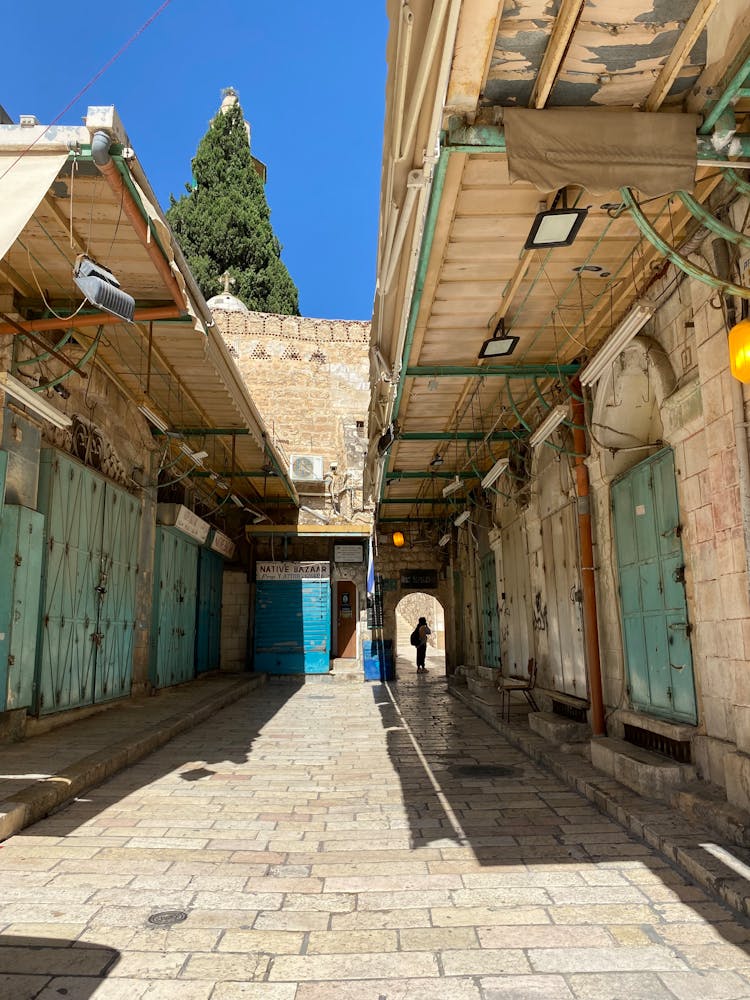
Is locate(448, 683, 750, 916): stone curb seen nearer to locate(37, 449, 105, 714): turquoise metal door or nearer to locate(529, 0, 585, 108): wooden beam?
locate(529, 0, 585, 108): wooden beam

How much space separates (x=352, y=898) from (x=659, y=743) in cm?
338

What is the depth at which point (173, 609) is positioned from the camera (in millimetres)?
13016

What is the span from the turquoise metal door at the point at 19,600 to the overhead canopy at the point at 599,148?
5.60 meters

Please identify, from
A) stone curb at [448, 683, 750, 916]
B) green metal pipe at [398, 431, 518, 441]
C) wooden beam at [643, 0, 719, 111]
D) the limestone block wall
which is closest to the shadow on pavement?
stone curb at [448, 683, 750, 916]

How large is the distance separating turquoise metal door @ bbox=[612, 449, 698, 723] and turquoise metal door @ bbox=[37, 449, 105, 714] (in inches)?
240

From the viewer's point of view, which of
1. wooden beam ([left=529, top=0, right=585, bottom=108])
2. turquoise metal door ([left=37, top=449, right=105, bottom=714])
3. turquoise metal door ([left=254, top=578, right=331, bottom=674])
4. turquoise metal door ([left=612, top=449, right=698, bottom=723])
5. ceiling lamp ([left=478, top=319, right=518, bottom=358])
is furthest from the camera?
turquoise metal door ([left=254, top=578, right=331, bottom=674])

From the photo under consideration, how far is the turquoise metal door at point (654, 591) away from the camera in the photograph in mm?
5551

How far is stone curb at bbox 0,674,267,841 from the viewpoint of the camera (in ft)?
15.5

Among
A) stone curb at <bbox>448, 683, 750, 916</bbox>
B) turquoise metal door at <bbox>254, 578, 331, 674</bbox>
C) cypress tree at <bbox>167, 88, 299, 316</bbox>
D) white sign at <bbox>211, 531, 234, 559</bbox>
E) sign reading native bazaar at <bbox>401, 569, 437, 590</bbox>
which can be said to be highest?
cypress tree at <bbox>167, 88, 299, 316</bbox>

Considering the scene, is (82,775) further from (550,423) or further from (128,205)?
(550,423)

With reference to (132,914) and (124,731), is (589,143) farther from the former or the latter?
(124,731)

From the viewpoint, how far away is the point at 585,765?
6.36m

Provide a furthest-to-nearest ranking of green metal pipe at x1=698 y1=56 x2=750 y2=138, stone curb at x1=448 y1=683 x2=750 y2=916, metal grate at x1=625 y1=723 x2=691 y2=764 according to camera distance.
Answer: metal grate at x1=625 y1=723 x2=691 y2=764
stone curb at x1=448 y1=683 x2=750 y2=916
green metal pipe at x1=698 y1=56 x2=750 y2=138

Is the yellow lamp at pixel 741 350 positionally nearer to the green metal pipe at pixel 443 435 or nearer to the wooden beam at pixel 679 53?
the wooden beam at pixel 679 53
